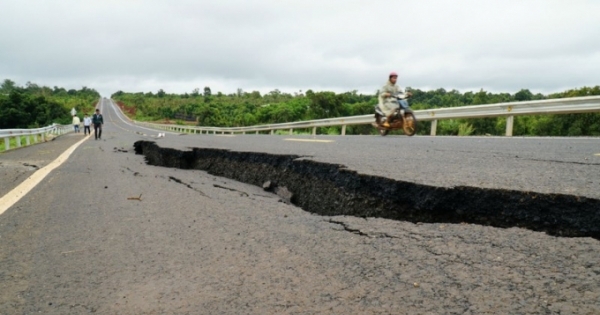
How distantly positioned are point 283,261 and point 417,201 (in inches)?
59.1

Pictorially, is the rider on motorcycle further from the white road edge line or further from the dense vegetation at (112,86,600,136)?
the white road edge line

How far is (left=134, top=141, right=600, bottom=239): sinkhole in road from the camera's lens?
284cm

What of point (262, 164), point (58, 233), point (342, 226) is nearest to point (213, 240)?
point (342, 226)

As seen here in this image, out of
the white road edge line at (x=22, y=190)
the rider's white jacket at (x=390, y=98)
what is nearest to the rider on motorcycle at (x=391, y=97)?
the rider's white jacket at (x=390, y=98)

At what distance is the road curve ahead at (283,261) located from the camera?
1874 millimetres

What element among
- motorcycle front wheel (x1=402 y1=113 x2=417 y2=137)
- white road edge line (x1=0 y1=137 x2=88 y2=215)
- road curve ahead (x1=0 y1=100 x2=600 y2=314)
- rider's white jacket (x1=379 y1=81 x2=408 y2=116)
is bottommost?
white road edge line (x1=0 y1=137 x2=88 y2=215)

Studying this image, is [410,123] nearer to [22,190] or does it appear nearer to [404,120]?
[404,120]

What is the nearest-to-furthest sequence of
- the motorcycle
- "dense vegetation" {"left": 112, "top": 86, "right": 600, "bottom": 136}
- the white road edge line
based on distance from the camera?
the white road edge line
the motorcycle
"dense vegetation" {"left": 112, "top": 86, "right": 600, "bottom": 136}

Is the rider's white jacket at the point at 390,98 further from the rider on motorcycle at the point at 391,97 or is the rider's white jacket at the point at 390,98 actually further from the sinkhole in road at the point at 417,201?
the sinkhole in road at the point at 417,201

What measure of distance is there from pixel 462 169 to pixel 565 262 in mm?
2358

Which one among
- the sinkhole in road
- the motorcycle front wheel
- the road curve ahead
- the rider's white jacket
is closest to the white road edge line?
the road curve ahead

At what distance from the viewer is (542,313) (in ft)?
5.43

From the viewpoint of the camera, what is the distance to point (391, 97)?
440 inches

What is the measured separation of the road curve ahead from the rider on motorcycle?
277 inches
